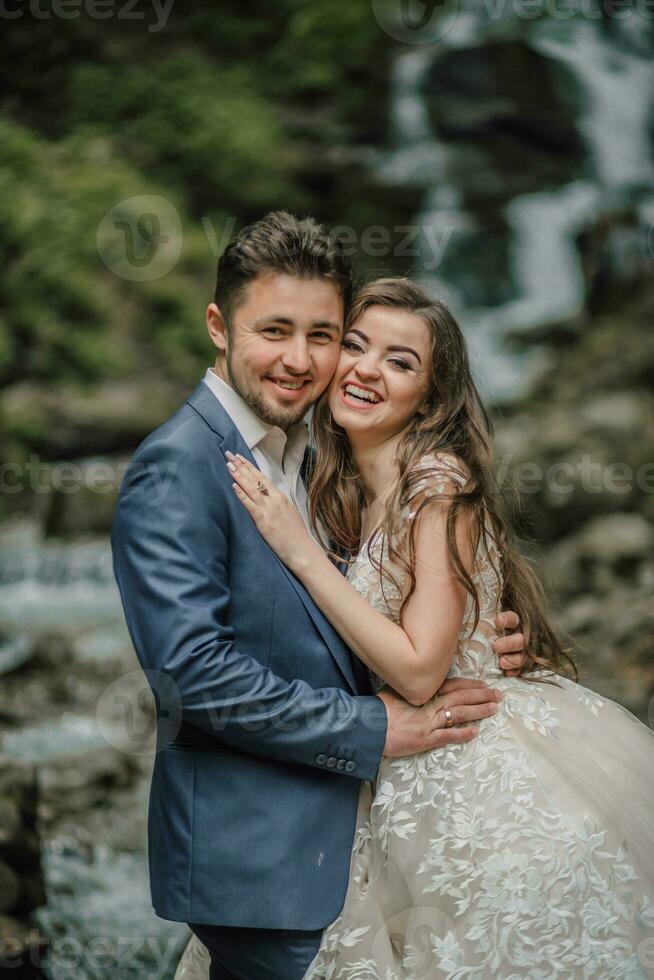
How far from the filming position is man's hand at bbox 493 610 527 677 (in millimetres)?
2334

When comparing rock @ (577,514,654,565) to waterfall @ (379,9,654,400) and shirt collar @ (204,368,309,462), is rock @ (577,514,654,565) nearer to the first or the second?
waterfall @ (379,9,654,400)

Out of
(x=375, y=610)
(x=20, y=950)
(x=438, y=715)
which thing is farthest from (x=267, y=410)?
(x=20, y=950)

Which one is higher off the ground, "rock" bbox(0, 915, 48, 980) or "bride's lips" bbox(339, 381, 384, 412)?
"bride's lips" bbox(339, 381, 384, 412)

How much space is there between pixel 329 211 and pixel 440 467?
22.6ft

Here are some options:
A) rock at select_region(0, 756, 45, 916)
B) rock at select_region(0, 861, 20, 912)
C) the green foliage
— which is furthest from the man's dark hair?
the green foliage

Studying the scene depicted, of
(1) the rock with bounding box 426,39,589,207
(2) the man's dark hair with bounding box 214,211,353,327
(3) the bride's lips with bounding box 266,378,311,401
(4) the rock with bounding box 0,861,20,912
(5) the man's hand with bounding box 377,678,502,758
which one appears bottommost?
(4) the rock with bounding box 0,861,20,912

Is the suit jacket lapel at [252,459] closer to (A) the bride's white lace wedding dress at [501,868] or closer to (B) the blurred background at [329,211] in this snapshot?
A: (A) the bride's white lace wedding dress at [501,868]

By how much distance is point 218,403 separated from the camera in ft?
7.26

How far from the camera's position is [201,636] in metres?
1.95

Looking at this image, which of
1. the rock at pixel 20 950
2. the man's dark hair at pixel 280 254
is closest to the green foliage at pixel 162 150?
the rock at pixel 20 950

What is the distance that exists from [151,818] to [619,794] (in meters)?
1.02

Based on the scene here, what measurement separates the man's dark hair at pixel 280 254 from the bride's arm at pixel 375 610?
426mm

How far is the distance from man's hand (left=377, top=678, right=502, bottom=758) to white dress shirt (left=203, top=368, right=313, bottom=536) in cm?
51

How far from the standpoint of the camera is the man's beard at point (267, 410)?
7.34 ft
